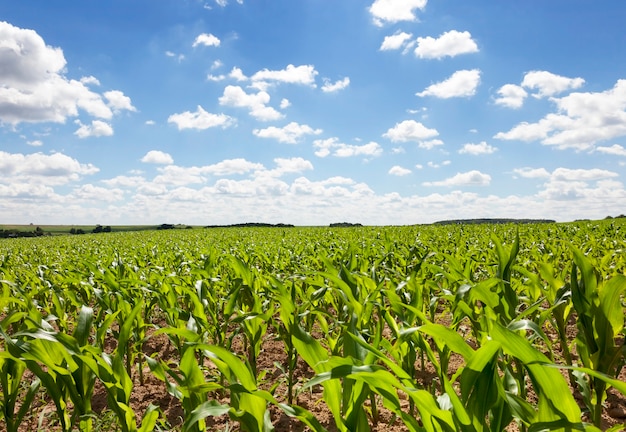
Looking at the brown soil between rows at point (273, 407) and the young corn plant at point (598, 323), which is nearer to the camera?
the young corn plant at point (598, 323)

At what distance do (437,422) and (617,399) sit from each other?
2462 millimetres

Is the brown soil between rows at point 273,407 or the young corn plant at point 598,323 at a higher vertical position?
the young corn plant at point 598,323

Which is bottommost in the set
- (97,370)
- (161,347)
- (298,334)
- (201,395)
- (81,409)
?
(161,347)

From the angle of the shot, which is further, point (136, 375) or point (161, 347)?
point (161, 347)

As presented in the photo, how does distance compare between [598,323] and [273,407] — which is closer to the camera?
[598,323]

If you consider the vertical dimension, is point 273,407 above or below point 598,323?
below

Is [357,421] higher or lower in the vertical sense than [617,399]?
higher

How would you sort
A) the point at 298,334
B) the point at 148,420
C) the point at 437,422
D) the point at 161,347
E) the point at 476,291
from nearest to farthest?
the point at 437,422, the point at 298,334, the point at 148,420, the point at 476,291, the point at 161,347

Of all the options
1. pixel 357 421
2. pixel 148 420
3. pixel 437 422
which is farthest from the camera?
pixel 148 420

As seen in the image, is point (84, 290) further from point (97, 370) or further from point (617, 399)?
point (617, 399)

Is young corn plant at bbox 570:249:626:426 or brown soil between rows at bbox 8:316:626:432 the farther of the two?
brown soil between rows at bbox 8:316:626:432

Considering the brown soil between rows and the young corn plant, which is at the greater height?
the young corn plant

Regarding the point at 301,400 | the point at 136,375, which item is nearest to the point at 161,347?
the point at 136,375

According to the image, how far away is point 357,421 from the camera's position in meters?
1.61
